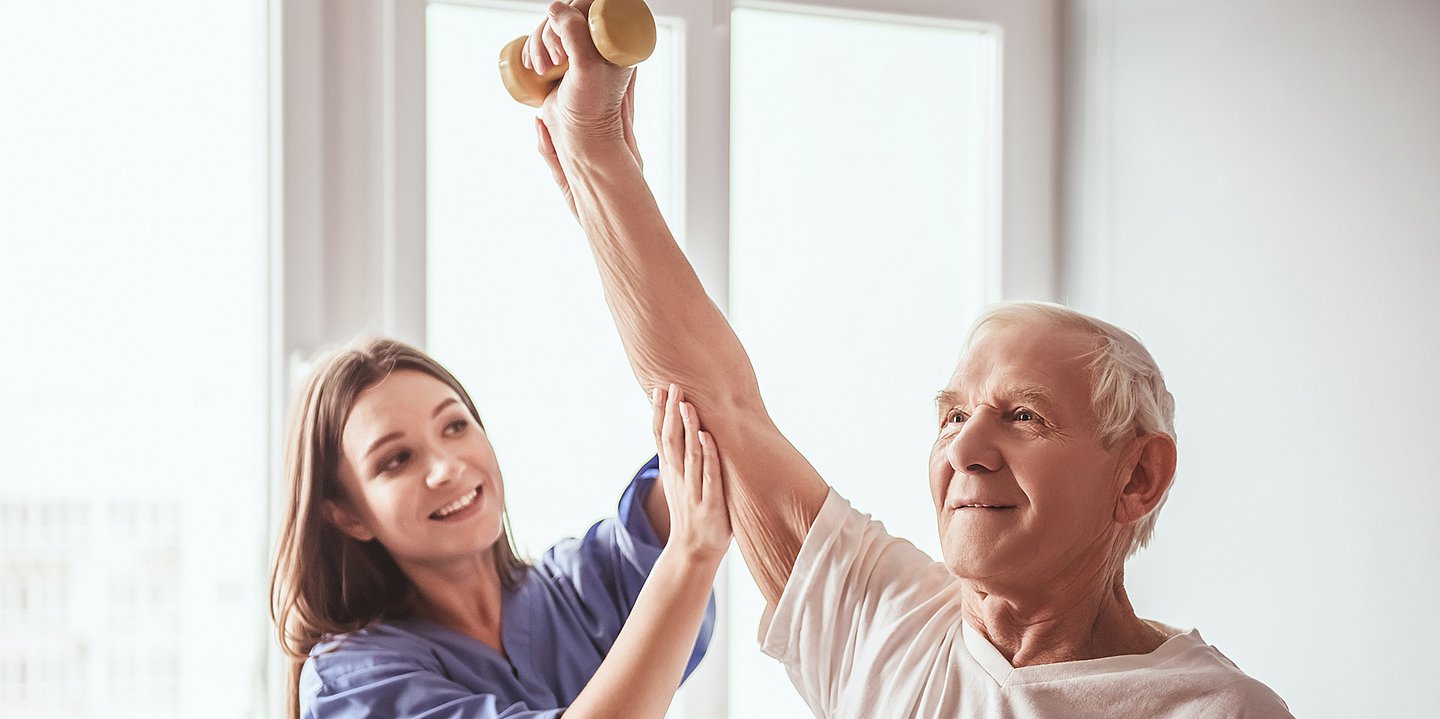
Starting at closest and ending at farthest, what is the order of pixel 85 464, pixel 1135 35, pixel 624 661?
pixel 624 661
pixel 85 464
pixel 1135 35

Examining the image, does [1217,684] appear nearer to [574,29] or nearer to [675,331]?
[675,331]

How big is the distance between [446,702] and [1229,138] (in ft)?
4.08

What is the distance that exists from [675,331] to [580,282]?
58cm

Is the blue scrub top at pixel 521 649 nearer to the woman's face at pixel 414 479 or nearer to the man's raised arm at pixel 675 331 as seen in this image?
the woman's face at pixel 414 479

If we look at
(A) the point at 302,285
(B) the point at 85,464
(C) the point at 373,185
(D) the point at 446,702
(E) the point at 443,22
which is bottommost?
(D) the point at 446,702

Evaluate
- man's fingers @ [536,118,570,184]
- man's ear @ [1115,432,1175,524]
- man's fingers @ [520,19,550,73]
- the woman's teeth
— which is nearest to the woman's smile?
the woman's teeth

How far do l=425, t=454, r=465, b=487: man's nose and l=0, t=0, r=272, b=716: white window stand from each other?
32 cm

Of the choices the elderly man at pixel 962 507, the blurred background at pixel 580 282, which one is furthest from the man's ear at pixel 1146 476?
the blurred background at pixel 580 282

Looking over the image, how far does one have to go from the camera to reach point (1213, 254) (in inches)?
66.0

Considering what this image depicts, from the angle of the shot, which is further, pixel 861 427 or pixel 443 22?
pixel 861 427

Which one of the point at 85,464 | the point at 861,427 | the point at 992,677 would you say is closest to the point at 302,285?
the point at 85,464

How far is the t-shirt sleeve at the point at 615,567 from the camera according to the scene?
4.73ft

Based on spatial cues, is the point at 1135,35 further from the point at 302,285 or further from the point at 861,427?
the point at 302,285

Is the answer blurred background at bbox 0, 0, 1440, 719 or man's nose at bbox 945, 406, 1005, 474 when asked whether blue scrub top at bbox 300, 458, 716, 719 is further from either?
man's nose at bbox 945, 406, 1005, 474
